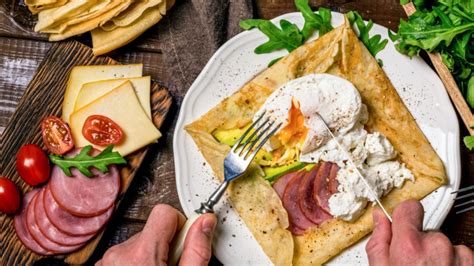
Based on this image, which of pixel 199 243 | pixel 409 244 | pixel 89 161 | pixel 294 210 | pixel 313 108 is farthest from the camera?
pixel 89 161

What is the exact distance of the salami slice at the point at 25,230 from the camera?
425cm

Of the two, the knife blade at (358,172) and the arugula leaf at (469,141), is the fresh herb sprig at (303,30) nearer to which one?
the knife blade at (358,172)

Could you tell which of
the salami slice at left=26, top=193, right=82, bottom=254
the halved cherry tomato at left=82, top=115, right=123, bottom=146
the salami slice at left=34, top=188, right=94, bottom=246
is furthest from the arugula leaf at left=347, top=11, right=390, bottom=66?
the salami slice at left=26, top=193, right=82, bottom=254

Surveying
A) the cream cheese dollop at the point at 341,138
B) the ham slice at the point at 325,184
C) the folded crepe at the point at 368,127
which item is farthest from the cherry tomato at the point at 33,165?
the ham slice at the point at 325,184

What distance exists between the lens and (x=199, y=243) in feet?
12.8

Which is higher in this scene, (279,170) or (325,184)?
(279,170)

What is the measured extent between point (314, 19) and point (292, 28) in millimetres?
140

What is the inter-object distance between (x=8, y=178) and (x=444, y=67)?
275cm

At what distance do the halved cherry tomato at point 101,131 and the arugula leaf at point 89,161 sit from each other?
0.05 m

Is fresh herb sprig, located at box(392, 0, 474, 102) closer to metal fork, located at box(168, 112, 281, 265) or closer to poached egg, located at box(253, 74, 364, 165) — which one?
poached egg, located at box(253, 74, 364, 165)

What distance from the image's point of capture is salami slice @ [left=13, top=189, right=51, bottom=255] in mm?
4254

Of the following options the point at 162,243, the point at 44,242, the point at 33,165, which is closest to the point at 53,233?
the point at 44,242

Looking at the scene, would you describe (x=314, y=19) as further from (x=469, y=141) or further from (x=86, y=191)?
(x=86, y=191)

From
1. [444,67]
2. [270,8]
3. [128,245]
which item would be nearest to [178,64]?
[270,8]
